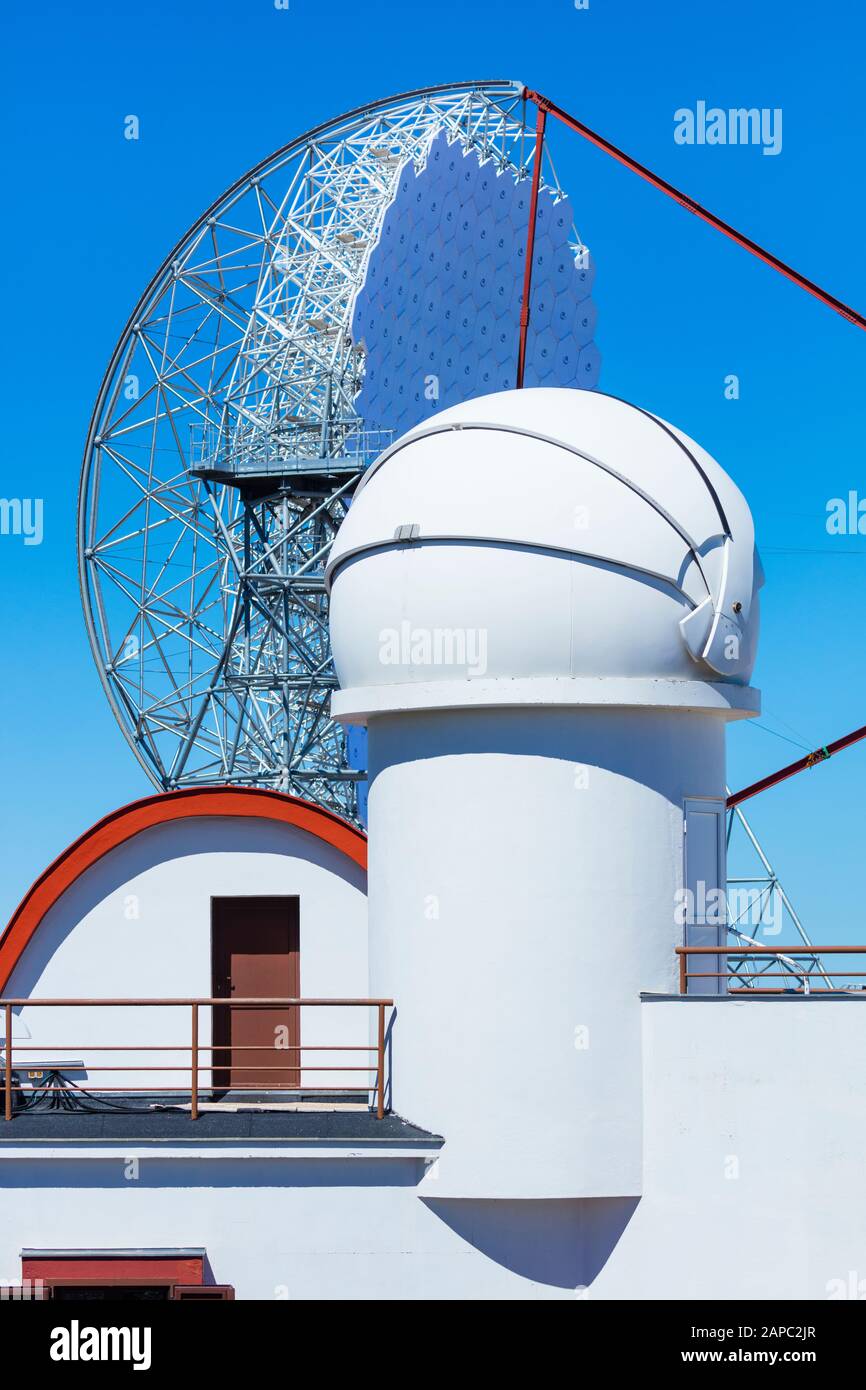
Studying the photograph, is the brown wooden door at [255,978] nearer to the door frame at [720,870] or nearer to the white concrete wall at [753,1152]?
the door frame at [720,870]

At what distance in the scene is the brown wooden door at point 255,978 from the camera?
2148 centimetres

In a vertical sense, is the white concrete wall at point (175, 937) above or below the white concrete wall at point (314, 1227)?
above

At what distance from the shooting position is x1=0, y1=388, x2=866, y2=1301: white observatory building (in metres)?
16.6

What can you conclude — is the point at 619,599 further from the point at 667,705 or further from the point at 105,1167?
the point at 105,1167

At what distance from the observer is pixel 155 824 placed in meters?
21.7

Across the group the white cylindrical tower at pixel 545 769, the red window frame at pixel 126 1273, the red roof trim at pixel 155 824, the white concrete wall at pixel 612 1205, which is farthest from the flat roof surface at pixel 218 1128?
the red roof trim at pixel 155 824

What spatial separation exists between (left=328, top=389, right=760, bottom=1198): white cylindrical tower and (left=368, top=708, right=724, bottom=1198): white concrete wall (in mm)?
19

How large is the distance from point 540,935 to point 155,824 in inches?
251

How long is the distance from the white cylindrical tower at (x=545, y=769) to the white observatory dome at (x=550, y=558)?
0.02m

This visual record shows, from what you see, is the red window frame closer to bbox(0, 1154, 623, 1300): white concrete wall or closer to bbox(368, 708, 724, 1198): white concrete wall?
bbox(0, 1154, 623, 1300): white concrete wall

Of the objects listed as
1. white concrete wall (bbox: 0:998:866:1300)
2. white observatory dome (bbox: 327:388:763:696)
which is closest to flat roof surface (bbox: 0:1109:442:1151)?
white concrete wall (bbox: 0:998:866:1300)

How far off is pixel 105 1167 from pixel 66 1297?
3.81 feet
